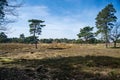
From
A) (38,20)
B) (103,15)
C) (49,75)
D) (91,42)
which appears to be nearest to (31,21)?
(38,20)

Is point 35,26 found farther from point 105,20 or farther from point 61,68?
point 61,68

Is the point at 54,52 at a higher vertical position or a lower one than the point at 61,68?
higher

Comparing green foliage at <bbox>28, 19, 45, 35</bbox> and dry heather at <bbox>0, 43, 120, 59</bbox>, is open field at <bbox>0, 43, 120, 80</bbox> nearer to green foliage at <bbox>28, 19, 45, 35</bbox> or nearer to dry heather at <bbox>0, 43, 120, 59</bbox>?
dry heather at <bbox>0, 43, 120, 59</bbox>

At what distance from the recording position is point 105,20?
69062mm

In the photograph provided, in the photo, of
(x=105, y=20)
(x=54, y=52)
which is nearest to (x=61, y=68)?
(x=54, y=52)

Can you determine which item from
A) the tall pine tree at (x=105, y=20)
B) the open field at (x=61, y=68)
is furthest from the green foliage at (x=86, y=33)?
the open field at (x=61, y=68)

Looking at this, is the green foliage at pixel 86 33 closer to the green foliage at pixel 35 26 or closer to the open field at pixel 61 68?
the green foliage at pixel 35 26

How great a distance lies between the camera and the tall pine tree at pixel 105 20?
→ 6831 cm

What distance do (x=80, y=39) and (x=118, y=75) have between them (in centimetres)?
7622

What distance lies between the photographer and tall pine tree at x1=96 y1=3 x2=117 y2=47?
2689 inches

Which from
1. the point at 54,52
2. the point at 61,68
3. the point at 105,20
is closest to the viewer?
the point at 61,68

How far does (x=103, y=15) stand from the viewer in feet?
225

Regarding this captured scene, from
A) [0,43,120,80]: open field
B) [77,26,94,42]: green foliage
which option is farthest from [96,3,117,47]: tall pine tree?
[0,43,120,80]: open field

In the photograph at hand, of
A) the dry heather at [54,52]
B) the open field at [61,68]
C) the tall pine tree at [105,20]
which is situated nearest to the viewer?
the open field at [61,68]
